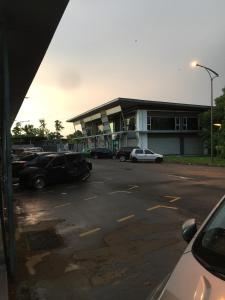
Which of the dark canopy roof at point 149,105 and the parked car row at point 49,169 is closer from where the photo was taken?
the parked car row at point 49,169

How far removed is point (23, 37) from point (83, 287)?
416cm

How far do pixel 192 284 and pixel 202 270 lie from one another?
0.48 ft

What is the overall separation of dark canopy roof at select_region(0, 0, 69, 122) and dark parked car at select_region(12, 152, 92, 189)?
1145 centimetres

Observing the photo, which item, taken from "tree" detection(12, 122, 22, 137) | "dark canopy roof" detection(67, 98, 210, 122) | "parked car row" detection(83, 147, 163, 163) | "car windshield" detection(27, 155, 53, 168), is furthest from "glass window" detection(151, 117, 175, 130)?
"tree" detection(12, 122, 22, 137)

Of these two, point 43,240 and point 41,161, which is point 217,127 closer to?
point 41,161

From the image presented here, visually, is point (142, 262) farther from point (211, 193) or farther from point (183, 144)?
point (183, 144)

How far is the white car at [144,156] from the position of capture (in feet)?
160

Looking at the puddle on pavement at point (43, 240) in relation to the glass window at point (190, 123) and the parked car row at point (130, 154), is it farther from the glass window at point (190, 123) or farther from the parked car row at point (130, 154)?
the glass window at point (190, 123)

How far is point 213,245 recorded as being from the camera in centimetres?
321

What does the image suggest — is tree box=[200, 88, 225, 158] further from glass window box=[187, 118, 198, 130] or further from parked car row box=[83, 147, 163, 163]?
parked car row box=[83, 147, 163, 163]

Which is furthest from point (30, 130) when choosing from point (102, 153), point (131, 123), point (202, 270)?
point (202, 270)

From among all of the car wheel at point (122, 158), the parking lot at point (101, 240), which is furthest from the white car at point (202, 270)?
the car wheel at point (122, 158)

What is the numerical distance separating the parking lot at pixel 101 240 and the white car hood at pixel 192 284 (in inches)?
125

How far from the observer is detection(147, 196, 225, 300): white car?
2.59 m
